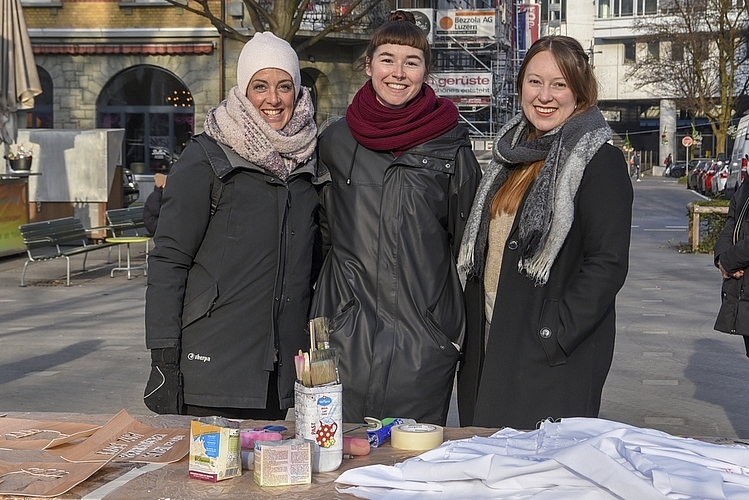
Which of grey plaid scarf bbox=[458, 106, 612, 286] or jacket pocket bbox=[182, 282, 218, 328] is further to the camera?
jacket pocket bbox=[182, 282, 218, 328]

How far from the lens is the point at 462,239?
13.5ft

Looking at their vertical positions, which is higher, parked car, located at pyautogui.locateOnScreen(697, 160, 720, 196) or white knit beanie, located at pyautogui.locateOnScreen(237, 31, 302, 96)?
white knit beanie, located at pyautogui.locateOnScreen(237, 31, 302, 96)

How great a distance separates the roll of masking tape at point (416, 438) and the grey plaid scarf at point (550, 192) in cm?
91

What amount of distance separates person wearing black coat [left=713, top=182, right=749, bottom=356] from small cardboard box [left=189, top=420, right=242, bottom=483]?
4.02 m

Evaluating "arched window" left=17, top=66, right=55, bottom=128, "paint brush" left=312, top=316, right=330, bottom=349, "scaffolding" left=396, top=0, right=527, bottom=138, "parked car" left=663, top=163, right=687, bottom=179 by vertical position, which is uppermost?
"scaffolding" left=396, top=0, right=527, bottom=138

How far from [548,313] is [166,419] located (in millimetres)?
1395

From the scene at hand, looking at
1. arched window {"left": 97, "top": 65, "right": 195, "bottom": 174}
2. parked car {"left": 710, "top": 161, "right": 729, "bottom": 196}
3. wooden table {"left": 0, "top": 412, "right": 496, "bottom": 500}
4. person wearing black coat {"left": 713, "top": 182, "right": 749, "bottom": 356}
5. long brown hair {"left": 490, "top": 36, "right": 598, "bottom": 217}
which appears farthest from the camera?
parked car {"left": 710, "top": 161, "right": 729, "bottom": 196}

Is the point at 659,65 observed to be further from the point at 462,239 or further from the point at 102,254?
the point at 462,239

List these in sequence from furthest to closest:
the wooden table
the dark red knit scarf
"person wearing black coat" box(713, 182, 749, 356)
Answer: "person wearing black coat" box(713, 182, 749, 356), the dark red knit scarf, the wooden table

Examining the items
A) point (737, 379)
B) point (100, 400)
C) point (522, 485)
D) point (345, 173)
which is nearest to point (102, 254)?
point (100, 400)

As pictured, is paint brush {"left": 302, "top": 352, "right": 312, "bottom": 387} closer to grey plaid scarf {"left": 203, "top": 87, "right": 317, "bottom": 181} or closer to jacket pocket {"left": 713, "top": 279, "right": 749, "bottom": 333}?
grey plaid scarf {"left": 203, "top": 87, "right": 317, "bottom": 181}

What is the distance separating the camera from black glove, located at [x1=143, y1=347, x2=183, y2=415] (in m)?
3.93

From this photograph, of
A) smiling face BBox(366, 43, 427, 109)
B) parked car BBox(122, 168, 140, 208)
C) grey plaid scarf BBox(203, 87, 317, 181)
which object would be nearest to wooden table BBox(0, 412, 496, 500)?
grey plaid scarf BBox(203, 87, 317, 181)

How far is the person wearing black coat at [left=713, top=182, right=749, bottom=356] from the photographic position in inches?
238
